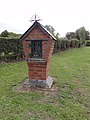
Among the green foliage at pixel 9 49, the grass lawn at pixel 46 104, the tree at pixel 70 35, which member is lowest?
the grass lawn at pixel 46 104

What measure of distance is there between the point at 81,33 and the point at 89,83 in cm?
3366

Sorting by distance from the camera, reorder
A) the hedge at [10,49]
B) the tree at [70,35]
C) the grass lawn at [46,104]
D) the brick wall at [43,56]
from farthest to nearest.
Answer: the tree at [70,35] < the hedge at [10,49] < the brick wall at [43,56] < the grass lawn at [46,104]

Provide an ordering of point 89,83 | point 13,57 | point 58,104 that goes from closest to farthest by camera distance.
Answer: point 58,104 → point 89,83 → point 13,57

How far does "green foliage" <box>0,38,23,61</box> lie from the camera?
34.7ft

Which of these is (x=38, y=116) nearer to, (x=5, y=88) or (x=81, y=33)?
(x=5, y=88)

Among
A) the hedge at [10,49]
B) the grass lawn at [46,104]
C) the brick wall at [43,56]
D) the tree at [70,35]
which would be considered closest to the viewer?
the grass lawn at [46,104]

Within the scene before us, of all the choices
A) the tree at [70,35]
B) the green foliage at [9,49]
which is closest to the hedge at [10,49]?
the green foliage at [9,49]

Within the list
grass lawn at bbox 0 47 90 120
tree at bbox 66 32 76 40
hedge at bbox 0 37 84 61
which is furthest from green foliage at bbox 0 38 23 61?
tree at bbox 66 32 76 40

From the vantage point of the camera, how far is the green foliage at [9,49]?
34.7ft

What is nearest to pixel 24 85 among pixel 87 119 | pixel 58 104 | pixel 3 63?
pixel 58 104

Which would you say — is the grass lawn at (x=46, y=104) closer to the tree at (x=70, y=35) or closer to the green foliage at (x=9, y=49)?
the green foliage at (x=9, y=49)

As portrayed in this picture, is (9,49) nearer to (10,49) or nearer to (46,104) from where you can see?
(10,49)

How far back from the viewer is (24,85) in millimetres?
5871

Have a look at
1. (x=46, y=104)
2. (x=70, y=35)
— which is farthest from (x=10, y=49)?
(x=70, y=35)
